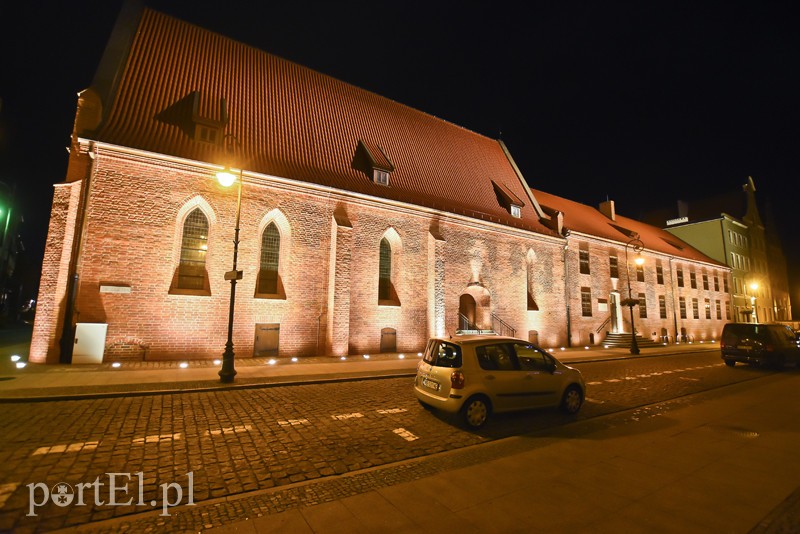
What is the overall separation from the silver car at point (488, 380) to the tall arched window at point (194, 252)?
10.6 m

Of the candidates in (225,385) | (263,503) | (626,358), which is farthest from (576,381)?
(626,358)

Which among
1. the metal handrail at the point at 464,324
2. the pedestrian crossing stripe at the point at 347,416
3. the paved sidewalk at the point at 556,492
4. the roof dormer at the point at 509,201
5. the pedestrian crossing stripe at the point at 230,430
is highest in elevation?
the roof dormer at the point at 509,201

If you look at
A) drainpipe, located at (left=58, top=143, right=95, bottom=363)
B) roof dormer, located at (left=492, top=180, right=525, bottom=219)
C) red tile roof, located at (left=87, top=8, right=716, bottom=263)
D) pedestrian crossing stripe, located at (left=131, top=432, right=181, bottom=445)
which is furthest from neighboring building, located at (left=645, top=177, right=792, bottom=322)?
drainpipe, located at (left=58, top=143, right=95, bottom=363)

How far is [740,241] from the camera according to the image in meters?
43.4

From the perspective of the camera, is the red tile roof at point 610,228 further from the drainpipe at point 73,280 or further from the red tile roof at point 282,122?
the drainpipe at point 73,280

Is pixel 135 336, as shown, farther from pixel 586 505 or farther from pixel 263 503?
pixel 586 505

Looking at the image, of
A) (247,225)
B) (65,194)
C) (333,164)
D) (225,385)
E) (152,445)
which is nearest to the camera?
(152,445)

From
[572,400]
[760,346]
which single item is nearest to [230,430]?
[572,400]

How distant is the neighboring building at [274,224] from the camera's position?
41.8 ft

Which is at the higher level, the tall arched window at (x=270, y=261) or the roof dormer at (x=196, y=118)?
the roof dormer at (x=196, y=118)

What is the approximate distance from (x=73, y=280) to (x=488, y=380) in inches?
541

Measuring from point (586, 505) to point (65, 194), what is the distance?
1664 cm

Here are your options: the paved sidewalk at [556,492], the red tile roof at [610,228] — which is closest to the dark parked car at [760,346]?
the red tile roof at [610,228]

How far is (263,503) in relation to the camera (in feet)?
13.1
